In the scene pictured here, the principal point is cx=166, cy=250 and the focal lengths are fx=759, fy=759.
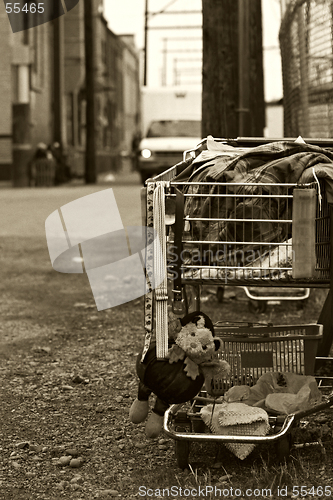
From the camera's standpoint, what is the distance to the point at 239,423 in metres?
3.04

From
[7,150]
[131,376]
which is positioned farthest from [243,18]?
[7,150]

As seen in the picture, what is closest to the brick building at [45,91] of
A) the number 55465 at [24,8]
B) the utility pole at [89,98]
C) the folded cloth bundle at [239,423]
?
the number 55465 at [24,8]

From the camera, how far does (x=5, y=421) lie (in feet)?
12.2

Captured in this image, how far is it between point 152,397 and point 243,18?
511 cm

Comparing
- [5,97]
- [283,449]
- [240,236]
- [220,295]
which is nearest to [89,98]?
[5,97]

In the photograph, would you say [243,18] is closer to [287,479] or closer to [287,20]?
[287,20]

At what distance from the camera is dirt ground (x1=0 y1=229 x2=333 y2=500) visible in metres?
2.98

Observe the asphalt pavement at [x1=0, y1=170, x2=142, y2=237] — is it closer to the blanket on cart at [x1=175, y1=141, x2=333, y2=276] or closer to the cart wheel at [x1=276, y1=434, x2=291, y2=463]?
the blanket on cart at [x1=175, y1=141, x2=333, y2=276]

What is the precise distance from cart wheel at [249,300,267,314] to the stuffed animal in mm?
2899

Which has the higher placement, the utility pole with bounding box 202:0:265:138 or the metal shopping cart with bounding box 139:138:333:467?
the utility pole with bounding box 202:0:265:138

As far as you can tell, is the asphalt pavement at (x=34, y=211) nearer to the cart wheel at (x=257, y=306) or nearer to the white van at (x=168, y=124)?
the white van at (x=168, y=124)

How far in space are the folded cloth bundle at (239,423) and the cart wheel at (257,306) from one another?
2.87 m
